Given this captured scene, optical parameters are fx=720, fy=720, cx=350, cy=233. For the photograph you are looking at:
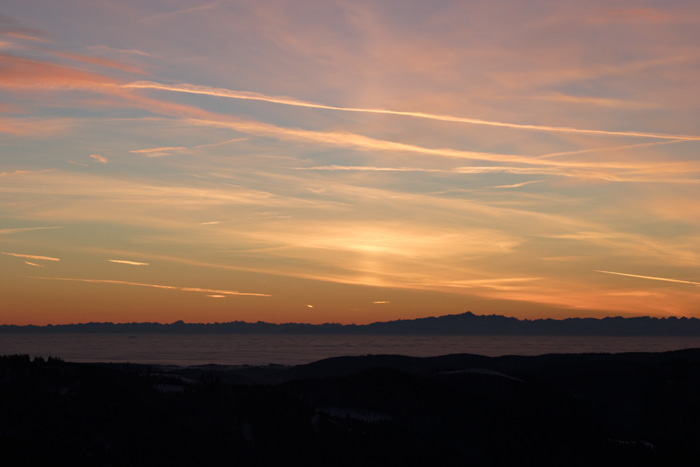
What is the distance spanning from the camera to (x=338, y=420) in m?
32.9

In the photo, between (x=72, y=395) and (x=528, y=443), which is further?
(x=528, y=443)

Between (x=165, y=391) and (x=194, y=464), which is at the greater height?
(x=165, y=391)

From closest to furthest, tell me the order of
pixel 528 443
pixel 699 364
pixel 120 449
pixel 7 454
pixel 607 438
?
pixel 7 454
pixel 120 449
pixel 528 443
pixel 607 438
pixel 699 364

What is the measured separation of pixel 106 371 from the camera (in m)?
33.3

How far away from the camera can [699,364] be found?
55281 mm

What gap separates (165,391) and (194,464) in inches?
293

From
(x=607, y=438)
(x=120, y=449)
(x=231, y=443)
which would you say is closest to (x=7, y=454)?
(x=120, y=449)

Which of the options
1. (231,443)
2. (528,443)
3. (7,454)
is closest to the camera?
(7,454)

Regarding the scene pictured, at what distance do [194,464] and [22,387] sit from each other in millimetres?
8114

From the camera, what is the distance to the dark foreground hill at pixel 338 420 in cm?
2614

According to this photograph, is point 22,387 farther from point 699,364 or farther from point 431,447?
point 699,364

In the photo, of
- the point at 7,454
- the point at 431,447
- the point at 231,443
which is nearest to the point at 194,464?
the point at 231,443

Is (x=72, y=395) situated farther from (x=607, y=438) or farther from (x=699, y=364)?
(x=699, y=364)

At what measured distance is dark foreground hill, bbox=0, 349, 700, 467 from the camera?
85.8ft
